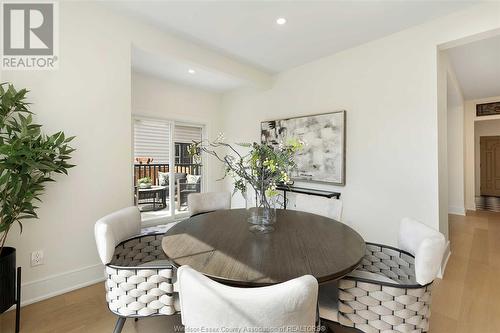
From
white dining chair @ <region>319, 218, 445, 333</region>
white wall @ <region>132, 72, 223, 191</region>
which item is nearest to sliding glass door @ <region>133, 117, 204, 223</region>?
white wall @ <region>132, 72, 223, 191</region>

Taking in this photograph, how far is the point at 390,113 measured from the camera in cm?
283

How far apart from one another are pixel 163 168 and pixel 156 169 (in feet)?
0.43

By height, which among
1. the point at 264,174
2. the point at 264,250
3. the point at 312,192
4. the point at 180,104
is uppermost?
the point at 180,104

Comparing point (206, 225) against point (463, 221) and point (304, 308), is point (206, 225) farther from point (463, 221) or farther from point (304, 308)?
point (463, 221)

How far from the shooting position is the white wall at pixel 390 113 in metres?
2.51

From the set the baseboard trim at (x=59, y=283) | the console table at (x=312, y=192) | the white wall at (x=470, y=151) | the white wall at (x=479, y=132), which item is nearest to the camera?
the baseboard trim at (x=59, y=283)

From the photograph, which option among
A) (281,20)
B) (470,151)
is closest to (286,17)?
(281,20)

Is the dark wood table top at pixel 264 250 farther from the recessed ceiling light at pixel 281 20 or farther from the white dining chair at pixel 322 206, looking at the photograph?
the recessed ceiling light at pixel 281 20

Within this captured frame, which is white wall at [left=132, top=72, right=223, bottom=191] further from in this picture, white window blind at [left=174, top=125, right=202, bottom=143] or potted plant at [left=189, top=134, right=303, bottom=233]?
potted plant at [left=189, top=134, right=303, bottom=233]

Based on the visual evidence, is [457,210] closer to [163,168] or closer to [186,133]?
[186,133]

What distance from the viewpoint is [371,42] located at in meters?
2.98

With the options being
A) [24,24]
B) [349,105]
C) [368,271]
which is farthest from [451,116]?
[24,24]

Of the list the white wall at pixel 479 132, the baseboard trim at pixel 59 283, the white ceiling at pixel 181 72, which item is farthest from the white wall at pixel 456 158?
the baseboard trim at pixel 59 283

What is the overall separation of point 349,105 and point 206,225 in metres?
2.56
